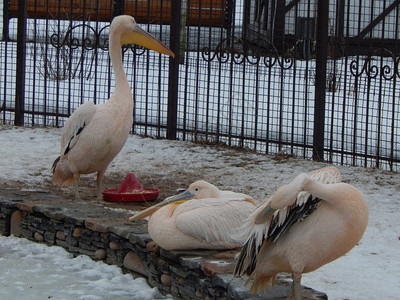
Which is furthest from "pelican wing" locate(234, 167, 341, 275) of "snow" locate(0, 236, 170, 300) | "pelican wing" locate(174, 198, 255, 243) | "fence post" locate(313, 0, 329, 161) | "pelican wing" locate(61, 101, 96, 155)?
"fence post" locate(313, 0, 329, 161)

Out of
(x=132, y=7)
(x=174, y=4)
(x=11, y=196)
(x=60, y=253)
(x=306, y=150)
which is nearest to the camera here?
(x=60, y=253)

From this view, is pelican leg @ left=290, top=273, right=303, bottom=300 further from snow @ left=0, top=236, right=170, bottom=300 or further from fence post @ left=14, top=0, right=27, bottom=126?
fence post @ left=14, top=0, right=27, bottom=126

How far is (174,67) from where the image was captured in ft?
26.2

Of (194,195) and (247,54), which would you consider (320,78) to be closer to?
(247,54)

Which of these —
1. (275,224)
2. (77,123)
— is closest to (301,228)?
(275,224)

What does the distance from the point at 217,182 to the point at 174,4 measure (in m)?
2.53

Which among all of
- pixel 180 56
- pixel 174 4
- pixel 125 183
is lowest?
pixel 125 183

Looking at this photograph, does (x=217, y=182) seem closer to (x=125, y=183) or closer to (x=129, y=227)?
(x=125, y=183)

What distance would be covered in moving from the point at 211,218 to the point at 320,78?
393 cm

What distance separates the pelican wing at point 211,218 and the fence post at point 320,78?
3.64m

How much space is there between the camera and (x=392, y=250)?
167 inches

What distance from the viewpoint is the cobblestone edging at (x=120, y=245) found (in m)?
3.38

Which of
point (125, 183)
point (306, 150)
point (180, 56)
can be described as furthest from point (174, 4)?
point (125, 183)

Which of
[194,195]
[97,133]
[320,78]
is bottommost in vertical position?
[194,195]
